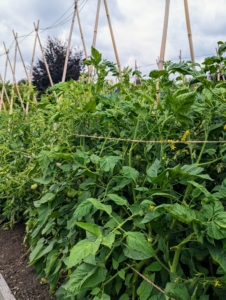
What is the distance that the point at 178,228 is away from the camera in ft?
3.81

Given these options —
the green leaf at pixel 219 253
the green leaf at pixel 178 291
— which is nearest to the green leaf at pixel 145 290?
the green leaf at pixel 178 291

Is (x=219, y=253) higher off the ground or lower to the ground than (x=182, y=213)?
lower

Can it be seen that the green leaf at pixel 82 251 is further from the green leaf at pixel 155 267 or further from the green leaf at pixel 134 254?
the green leaf at pixel 155 267

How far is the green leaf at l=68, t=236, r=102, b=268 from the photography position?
969 mm

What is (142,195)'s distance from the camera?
4.16ft

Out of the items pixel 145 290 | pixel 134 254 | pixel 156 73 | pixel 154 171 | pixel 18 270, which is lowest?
pixel 18 270

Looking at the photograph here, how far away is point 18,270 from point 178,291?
1634 millimetres

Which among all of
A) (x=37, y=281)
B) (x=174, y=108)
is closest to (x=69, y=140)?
(x=174, y=108)

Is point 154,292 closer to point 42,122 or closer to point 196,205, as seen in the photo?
point 196,205

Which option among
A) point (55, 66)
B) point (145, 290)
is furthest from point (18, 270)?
point (55, 66)

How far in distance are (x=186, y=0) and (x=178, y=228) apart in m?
1.88

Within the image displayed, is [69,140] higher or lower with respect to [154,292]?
higher

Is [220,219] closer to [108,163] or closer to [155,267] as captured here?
[155,267]

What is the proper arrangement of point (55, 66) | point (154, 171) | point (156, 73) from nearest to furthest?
point (154, 171), point (156, 73), point (55, 66)
